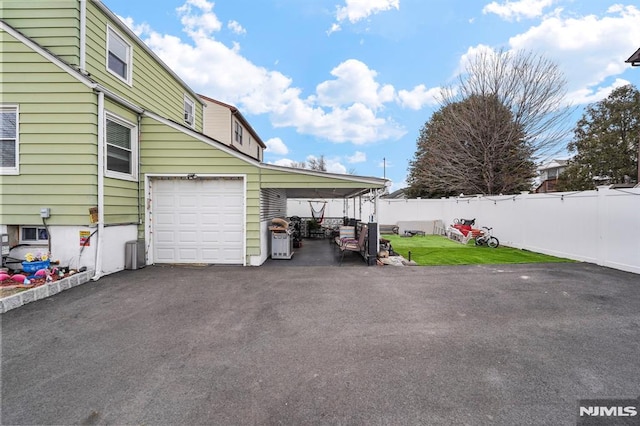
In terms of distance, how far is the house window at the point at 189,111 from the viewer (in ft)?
37.5

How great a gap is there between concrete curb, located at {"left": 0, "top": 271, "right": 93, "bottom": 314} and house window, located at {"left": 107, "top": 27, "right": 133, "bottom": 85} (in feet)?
16.2

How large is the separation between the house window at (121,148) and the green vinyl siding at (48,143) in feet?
1.79

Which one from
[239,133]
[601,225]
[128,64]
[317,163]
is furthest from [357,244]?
[317,163]

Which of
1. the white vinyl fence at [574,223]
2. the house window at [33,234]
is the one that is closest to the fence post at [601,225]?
the white vinyl fence at [574,223]

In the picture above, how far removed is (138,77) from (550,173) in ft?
133

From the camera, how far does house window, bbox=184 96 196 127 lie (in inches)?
450

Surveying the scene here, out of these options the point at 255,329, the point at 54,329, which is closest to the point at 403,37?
the point at 255,329

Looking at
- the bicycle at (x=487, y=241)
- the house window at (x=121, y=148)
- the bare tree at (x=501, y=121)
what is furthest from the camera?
the bare tree at (x=501, y=121)

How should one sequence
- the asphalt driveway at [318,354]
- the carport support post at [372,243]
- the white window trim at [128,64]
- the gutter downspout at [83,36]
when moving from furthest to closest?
the carport support post at [372,243] → the white window trim at [128,64] → the gutter downspout at [83,36] → the asphalt driveway at [318,354]

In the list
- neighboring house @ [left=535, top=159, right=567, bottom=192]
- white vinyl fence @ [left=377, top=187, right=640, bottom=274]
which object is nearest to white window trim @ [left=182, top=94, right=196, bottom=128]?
white vinyl fence @ [left=377, top=187, right=640, bottom=274]

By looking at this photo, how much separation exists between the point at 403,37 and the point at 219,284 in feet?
41.1

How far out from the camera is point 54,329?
3.75 m

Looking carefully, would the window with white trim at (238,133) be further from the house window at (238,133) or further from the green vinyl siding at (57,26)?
the green vinyl siding at (57,26)

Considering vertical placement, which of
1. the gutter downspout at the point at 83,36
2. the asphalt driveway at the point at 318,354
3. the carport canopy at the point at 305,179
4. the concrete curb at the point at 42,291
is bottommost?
the asphalt driveway at the point at 318,354
